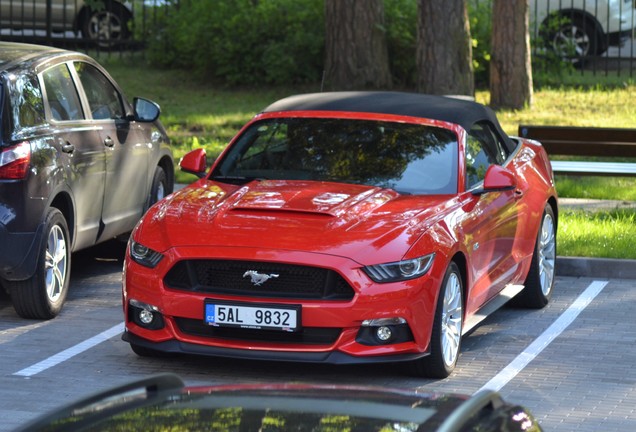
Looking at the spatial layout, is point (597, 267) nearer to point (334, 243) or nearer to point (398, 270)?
point (398, 270)

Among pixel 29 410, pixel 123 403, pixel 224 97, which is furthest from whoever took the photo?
pixel 224 97

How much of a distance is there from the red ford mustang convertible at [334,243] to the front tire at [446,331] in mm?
11

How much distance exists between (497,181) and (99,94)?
3607mm

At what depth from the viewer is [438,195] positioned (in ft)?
27.6

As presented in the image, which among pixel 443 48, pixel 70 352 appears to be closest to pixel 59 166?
pixel 70 352

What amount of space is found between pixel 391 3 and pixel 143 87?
13.9 ft

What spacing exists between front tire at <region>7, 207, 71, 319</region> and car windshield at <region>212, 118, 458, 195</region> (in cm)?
117

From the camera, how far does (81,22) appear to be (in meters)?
26.2

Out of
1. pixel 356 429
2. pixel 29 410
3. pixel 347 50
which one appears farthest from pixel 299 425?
pixel 347 50

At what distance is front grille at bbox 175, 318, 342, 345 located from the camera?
7418 millimetres

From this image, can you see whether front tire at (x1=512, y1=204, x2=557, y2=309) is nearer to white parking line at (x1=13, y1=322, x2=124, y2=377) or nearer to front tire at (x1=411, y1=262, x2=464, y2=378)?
front tire at (x1=411, y1=262, x2=464, y2=378)

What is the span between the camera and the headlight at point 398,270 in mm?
7406

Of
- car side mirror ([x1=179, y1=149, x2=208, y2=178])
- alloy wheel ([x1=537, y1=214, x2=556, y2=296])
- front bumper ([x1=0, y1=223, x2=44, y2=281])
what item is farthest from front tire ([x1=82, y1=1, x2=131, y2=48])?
front bumper ([x1=0, y1=223, x2=44, y2=281])

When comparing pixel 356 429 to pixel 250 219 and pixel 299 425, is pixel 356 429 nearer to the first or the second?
pixel 299 425
